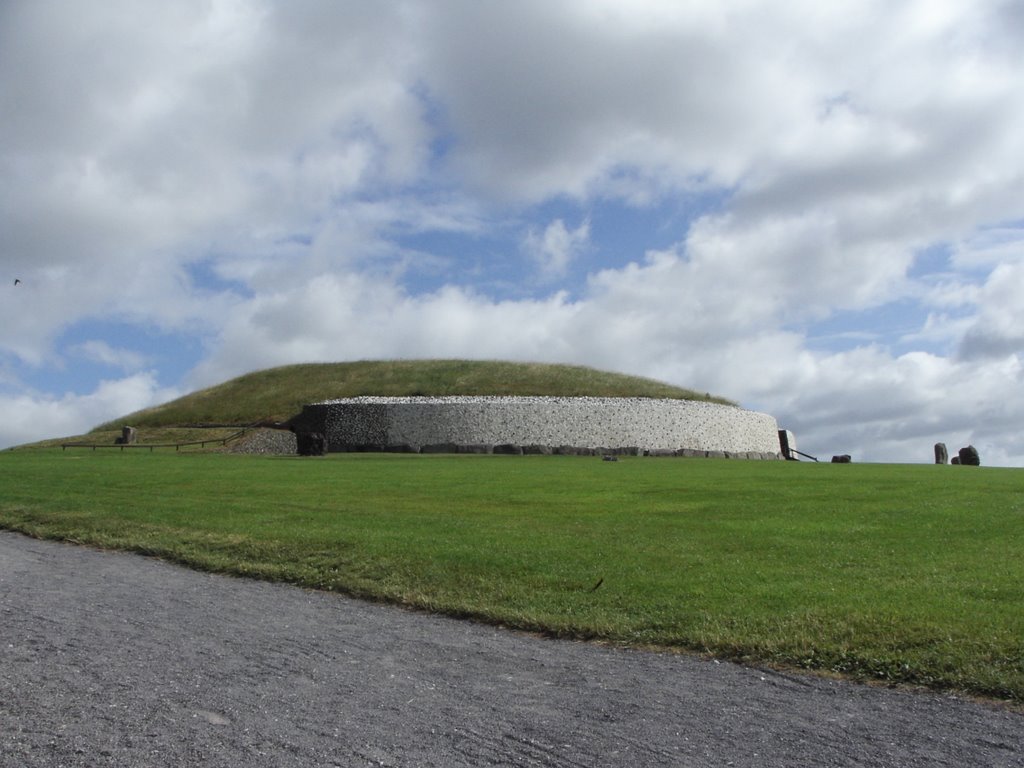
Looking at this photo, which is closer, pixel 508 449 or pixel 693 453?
pixel 508 449

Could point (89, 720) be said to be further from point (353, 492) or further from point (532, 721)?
point (353, 492)

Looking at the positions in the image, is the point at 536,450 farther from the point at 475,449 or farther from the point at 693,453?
the point at 693,453

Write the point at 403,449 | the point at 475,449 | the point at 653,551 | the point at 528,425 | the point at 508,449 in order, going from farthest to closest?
1. the point at 528,425
2. the point at 403,449
3. the point at 475,449
4. the point at 508,449
5. the point at 653,551

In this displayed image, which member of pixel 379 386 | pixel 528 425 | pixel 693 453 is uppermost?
pixel 379 386

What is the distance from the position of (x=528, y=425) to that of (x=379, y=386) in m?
14.4

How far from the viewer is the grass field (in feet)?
29.3

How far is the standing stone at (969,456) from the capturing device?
148 ft

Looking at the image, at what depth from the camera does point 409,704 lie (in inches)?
271

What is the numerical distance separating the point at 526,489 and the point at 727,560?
34.1ft

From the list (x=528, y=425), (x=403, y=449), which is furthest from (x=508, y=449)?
(x=403, y=449)

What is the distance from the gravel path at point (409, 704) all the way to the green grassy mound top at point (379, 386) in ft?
173

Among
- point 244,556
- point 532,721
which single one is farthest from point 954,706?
point 244,556

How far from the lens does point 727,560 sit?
12641 millimetres

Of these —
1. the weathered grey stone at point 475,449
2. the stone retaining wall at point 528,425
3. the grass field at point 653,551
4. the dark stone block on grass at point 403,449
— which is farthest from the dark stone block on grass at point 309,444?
the grass field at point 653,551
